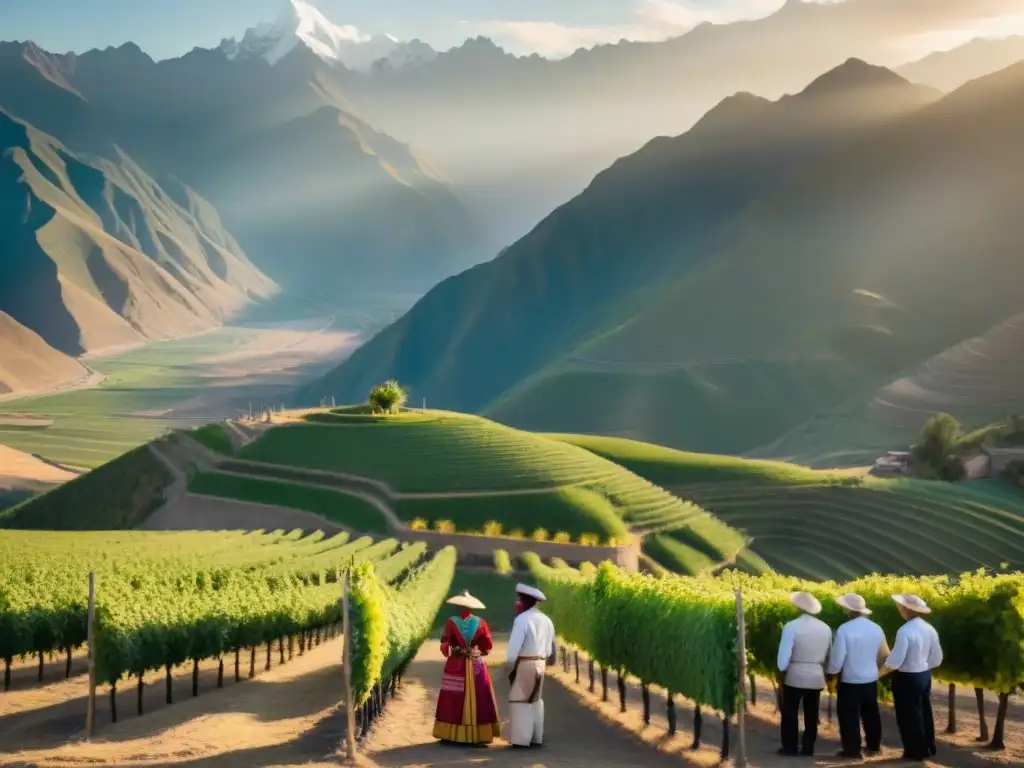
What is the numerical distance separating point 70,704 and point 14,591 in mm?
5358

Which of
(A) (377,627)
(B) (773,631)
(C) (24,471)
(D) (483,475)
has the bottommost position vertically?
(B) (773,631)

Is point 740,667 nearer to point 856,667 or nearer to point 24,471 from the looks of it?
point 856,667

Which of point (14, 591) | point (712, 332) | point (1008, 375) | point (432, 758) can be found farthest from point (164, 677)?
point (712, 332)

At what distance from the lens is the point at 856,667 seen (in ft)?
61.3

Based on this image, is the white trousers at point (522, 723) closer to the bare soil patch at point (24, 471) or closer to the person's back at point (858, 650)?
the person's back at point (858, 650)

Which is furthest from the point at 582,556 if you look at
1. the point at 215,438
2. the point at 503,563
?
the point at 215,438

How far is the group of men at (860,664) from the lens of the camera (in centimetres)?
1859

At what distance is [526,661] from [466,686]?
1095 mm

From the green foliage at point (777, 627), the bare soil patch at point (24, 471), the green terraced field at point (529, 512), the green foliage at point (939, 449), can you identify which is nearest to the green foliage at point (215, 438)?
the green terraced field at point (529, 512)

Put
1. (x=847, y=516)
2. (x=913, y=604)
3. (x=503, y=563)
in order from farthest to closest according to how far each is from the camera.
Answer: (x=847, y=516)
(x=503, y=563)
(x=913, y=604)

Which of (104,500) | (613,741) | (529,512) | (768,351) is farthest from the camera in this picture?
(768,351)

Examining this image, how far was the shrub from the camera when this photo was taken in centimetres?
6444

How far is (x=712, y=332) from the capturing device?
619 feet

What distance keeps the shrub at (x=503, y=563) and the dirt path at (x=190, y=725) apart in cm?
3195
